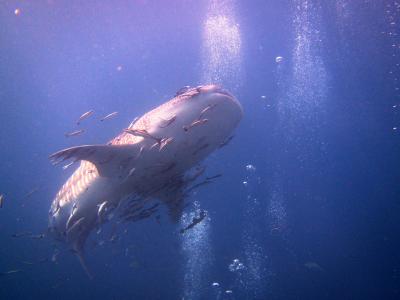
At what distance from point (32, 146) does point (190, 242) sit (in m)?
18.6

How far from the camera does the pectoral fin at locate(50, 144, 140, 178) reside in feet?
16.5

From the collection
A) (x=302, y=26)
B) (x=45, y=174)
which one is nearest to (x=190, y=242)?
(x=45, y=174)

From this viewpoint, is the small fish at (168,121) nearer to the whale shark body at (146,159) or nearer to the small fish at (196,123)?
the whale shark body at (146,159)

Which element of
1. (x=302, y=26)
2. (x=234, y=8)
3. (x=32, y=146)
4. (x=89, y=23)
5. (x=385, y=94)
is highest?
(x=89, y=23)

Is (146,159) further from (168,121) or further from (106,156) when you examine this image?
(168,121)

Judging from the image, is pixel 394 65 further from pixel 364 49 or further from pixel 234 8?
pixel 234 8

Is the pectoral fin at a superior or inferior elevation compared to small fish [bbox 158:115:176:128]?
inferior

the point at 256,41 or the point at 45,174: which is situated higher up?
the point at 256,41

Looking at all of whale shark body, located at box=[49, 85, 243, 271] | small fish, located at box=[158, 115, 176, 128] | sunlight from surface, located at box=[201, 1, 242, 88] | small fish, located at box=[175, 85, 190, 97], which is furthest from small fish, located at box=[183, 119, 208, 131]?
sunlight from surface, located at box=[201, 1, 242, 88]

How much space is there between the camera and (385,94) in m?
27.1

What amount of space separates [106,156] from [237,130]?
13.4m

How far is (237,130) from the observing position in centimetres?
1831

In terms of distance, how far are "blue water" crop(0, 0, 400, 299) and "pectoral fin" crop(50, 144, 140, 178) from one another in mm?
10472

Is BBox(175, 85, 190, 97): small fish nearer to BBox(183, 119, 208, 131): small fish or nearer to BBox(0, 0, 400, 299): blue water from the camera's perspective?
BBox(183, 119, 208, 131): small fish
